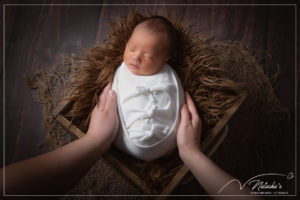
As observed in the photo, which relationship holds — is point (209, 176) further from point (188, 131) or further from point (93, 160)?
point (93, 160)

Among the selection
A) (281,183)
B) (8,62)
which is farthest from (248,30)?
(8,62)

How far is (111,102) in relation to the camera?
83 cm

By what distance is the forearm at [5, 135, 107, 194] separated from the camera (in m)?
0.61

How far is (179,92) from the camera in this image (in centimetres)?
85

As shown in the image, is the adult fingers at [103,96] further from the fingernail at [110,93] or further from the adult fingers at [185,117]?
the adult fingers at [185,117]

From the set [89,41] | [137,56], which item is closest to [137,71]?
[137,56]

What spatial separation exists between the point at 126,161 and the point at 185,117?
0.27 metres

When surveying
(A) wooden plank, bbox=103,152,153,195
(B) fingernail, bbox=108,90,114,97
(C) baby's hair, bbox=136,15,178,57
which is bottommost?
(A) wooden plank, bbox=103,152,153,195

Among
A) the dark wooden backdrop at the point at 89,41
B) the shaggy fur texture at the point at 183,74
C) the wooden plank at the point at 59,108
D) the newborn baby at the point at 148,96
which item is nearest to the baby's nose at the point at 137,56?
the newborn baby at the point at 148,96

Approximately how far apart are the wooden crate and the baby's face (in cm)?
29

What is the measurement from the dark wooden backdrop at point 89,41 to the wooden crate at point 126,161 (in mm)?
330

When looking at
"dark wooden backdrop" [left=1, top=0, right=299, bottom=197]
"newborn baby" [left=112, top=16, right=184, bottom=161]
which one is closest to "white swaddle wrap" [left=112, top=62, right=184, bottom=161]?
"newborn baby" [left=112, top=16, right=184, bottom=161]

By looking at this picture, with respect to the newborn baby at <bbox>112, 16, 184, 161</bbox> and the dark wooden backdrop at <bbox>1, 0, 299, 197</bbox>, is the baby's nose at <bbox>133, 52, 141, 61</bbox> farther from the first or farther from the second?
the dark wooden backdrop at <bbox>1, 0, 299, 197</bbox>

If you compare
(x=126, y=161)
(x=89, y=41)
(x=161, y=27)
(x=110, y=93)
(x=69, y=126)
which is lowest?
(x=126, y=161)
